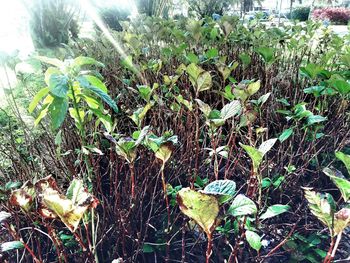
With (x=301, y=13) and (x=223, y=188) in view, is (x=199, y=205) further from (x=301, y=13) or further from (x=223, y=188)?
(x=301, y=13)

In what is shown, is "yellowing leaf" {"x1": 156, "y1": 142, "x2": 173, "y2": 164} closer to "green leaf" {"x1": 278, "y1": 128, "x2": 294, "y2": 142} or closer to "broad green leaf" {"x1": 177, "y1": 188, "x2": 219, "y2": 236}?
"broad green leaf" {"x1": 177, "y1": 188, "x2": 219, "y2": 236}

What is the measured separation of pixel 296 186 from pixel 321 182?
0.17 meters

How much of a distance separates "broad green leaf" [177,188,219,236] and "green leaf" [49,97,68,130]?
1.58 ft

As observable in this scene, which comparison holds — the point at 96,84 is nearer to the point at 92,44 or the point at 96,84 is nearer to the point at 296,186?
the point at 296,186

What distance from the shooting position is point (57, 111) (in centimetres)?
105

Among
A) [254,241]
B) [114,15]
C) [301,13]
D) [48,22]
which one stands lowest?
[301,13]

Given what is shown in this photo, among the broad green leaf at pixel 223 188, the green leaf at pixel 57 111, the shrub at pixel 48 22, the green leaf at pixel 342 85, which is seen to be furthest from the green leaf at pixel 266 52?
the shrub at pixel 48 22

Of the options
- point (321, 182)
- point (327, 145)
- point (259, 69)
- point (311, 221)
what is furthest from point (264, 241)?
point (259, 69)

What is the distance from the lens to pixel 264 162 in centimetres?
160

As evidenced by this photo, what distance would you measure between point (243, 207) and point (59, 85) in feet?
1.74

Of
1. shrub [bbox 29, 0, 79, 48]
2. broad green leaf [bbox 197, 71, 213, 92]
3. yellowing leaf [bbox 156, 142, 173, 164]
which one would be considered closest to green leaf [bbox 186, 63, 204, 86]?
broad green leaf [bbox 197, 71, 213, 92]

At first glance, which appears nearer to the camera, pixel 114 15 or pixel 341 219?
pixel 341 219

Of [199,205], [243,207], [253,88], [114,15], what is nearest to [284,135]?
[253,88]

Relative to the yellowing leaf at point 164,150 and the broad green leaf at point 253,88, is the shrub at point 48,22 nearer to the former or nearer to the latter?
the broad green leaf at point 253,88
